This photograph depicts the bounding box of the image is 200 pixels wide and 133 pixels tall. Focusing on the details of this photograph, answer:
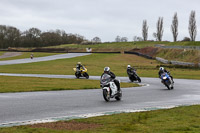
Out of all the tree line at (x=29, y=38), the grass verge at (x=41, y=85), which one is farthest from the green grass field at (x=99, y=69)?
the tree line at (x=29, y=38)

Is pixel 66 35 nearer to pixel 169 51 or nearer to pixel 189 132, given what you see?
pixel 169 51

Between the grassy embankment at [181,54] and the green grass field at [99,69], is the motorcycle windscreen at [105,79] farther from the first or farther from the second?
the grassy embankment at [181,54]

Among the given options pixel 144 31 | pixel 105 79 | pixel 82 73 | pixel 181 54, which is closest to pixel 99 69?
pixel 82 73

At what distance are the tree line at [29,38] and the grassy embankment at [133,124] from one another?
135 meters

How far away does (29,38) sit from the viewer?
151750 millimetres

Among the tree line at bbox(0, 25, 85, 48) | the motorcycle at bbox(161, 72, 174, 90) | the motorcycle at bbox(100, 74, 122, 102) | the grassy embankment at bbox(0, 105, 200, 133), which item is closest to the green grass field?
the motorcycle at bbox(161, 72, 174, 90)

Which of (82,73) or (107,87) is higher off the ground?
(107,87)

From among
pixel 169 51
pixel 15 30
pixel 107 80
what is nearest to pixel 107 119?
pixel 107 80

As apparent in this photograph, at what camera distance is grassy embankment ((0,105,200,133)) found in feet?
26.2

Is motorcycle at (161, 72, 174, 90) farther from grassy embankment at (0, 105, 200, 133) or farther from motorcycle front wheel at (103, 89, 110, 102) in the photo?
grassy embankment at (0, 105, 200, 133)

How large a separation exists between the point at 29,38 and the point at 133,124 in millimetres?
146507

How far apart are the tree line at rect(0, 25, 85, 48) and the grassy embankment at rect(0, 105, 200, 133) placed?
13451cm

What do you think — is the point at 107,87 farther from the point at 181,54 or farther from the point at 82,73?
the point at 181,54

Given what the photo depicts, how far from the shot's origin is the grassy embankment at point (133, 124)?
7971mm
